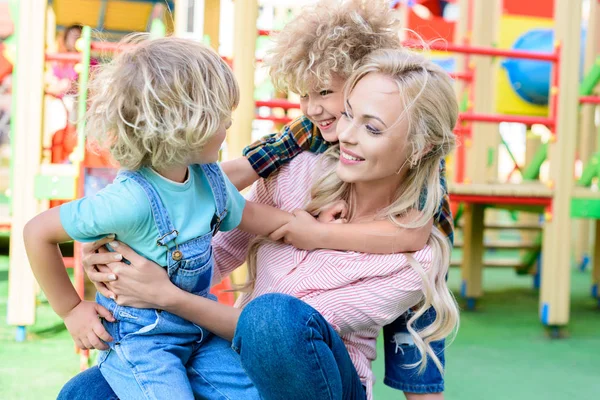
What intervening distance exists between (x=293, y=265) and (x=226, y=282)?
113cm

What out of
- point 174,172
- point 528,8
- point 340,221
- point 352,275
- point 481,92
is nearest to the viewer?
point 174,172

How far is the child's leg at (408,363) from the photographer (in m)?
1.60

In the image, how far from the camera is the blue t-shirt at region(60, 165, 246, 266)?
1.26 m

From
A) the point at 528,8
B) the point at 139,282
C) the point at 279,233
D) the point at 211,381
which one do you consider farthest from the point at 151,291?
the point at 528,8

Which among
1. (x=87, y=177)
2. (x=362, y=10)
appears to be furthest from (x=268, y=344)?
(x=87, y=177)

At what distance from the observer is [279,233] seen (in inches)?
60.7

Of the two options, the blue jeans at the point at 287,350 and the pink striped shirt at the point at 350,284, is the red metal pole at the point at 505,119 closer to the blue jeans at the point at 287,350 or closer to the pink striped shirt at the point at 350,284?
the pink striped shirt at the point at 350,284

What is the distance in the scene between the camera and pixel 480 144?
414cm

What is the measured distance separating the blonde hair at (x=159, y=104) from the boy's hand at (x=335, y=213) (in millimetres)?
357

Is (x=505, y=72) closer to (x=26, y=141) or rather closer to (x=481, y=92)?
(x=481, y=92)

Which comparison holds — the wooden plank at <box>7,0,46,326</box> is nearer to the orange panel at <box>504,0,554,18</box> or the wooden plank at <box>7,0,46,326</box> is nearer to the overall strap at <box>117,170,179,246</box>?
the overall strap at <box>117,170,179,246</box>

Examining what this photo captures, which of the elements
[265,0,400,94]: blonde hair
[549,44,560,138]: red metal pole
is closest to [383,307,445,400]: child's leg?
[265,0,400,94]: blonde hair

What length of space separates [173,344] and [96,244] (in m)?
0.24

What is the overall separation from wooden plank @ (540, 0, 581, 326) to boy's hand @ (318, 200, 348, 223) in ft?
6.61
